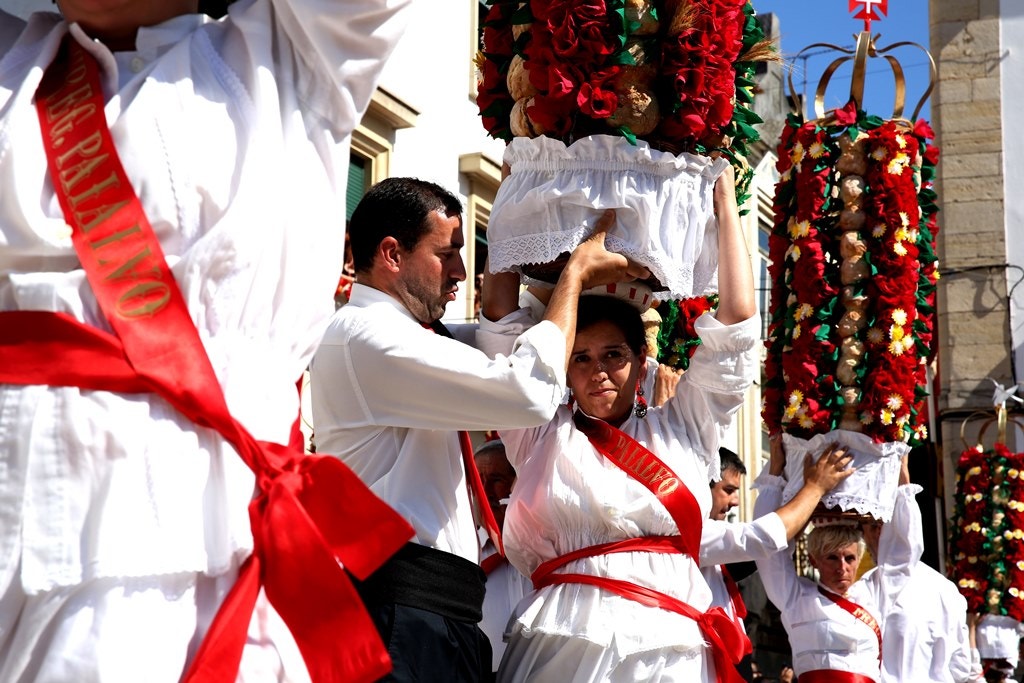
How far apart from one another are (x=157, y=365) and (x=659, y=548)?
86.0 inches

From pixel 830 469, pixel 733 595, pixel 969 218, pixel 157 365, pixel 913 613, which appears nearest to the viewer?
pixel 157 365

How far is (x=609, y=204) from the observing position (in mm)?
3795

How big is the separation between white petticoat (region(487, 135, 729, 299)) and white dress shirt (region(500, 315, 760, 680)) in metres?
0.29

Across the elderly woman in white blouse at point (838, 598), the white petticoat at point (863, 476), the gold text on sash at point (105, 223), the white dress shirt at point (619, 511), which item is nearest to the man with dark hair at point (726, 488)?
the elderly woman in white blouse at point (838, 598)

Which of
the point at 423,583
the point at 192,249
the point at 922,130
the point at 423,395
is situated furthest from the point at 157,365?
the point at 922,130

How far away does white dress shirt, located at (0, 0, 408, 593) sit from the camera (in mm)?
1914

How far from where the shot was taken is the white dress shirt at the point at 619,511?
3.80m

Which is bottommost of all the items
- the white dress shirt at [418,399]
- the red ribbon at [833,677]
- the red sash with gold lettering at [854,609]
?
the red ribbon at [833,677]

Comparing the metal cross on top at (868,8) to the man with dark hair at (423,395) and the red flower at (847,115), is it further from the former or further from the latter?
the man with dark hair at (423,395)

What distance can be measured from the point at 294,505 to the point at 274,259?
1.16ft

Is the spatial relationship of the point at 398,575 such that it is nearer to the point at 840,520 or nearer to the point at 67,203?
the point at 67,203

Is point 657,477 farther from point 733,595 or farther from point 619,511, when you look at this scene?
point 733,595

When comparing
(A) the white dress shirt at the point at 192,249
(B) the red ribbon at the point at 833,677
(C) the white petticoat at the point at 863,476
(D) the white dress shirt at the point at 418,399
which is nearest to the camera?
(A) the white dress shirt at the point at 192,249

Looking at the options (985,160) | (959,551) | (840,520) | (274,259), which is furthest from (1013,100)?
(274,259)
